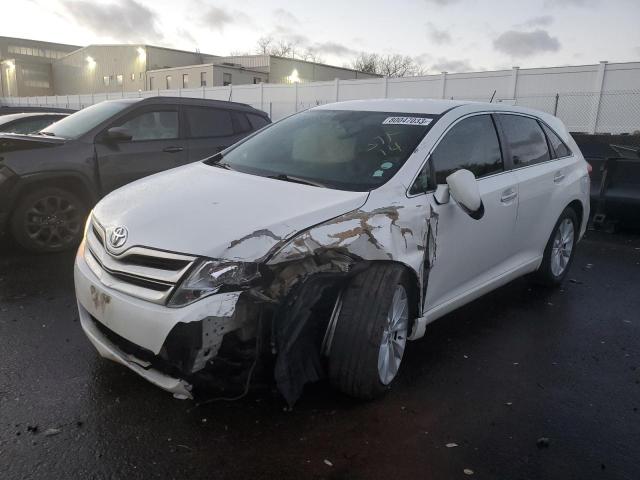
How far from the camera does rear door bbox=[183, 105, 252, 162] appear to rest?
6676mm

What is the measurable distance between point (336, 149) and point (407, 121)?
0.53 metres

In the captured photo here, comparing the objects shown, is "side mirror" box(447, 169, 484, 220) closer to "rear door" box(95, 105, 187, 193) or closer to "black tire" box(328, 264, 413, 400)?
"black tire" box(328, 264, 413, 400)

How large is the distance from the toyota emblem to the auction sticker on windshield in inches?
75.7

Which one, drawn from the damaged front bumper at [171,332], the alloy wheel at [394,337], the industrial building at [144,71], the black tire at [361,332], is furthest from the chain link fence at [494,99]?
the industrial building at [144,71]

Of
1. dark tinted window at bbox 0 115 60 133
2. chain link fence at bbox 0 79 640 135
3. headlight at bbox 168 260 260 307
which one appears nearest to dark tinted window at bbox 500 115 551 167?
headlight at bbox 168 260 260 307

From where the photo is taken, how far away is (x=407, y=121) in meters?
3.61

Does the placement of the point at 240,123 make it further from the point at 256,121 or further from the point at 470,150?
the point at 470,150

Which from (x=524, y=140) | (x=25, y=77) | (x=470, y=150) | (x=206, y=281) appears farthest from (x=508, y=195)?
(x=25, y=77)

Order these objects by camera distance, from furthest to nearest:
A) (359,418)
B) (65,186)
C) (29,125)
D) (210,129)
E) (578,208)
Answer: (29,125)
(210,129)
(65,186)
(578,208)
(359,418)

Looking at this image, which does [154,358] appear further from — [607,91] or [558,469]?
[607,91]

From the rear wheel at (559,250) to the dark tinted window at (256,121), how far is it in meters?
4.29

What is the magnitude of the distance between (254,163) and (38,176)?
2.97 metres

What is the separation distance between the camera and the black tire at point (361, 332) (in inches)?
106

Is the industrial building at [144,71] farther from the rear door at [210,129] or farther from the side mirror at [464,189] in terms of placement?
the side mirror at [464,189]
